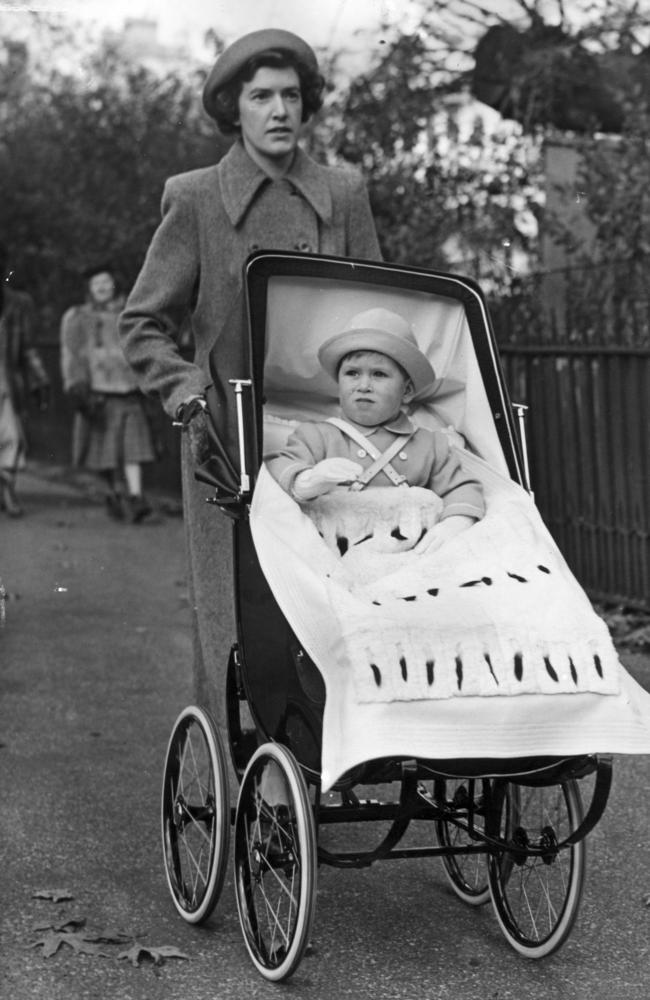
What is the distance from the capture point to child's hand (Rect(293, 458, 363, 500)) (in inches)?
164

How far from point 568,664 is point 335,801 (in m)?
2.30

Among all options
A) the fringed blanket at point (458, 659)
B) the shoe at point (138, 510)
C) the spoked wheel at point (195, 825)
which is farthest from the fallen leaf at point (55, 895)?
the shoe at point (138, 510)

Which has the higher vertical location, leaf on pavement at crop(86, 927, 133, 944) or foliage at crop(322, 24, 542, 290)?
foliage at crop(322, 24, 542, 290)

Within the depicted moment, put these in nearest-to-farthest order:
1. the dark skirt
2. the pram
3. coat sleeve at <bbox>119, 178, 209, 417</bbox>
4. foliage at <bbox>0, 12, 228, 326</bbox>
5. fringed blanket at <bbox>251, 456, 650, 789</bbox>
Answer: fringed blanket at <bbox>251, 456, 650, 789</bbox> → the pram → coat sleeve at <bbox>119, 178, 209, 417</bbox> → the dark skirt → foliage at <bbox>0, 12, 228, 326</bbox>

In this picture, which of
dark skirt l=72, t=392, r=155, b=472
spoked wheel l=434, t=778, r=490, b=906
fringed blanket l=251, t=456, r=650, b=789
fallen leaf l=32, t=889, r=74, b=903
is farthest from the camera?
dark skirt l=72, t=392, r=155, b=472

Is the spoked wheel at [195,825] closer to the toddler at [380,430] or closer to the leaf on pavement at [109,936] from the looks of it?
the leaf on pavement at [109,936]

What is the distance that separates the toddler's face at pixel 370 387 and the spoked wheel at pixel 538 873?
3.11 feet

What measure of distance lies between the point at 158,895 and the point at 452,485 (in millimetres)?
1350

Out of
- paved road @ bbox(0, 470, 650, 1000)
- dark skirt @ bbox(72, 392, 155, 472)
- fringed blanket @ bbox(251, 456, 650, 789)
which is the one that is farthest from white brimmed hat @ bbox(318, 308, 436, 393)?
dark skirt @ bbox(72, 392, 155, 472)

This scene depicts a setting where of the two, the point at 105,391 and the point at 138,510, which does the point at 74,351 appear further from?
the point at 138,510

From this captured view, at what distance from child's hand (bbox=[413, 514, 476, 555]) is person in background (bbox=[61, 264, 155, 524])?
30.7 ft

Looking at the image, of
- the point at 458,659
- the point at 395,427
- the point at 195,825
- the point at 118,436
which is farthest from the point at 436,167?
the point at 458,659

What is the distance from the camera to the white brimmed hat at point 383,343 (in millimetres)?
4363

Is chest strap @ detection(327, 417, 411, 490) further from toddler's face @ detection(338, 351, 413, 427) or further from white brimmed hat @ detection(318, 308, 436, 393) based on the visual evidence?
white brimmed hat @ detection(318, 308, 436, 393)
